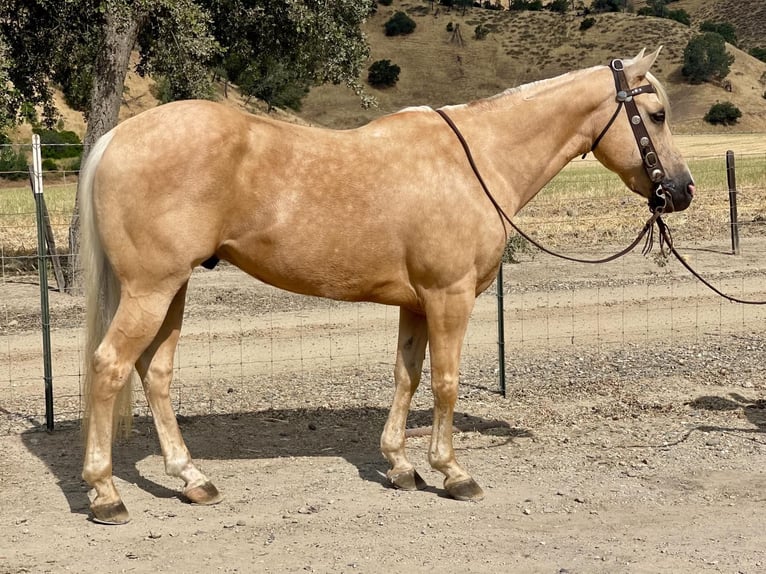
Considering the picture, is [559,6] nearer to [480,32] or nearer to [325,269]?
[480,32]

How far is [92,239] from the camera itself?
5.42 m

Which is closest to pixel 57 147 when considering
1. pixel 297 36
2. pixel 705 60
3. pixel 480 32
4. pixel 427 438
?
pixel 297 36

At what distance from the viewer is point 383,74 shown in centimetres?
8394

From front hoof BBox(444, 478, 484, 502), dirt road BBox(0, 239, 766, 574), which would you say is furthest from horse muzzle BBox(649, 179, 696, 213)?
front hoof BBox(444, 478, 484, 502)

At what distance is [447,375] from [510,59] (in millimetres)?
90151

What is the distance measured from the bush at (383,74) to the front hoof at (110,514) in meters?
81.0

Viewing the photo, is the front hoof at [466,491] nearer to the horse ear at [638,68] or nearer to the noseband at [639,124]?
the noseband at [639,124]

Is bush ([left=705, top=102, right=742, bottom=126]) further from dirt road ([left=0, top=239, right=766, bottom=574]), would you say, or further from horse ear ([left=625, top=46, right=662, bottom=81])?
horse ear ([left=625, top=46, right=662, bottom=81])

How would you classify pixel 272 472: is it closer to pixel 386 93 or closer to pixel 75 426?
pixel 75 426

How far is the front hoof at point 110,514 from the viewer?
5.29 metres

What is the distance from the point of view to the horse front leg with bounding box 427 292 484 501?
559 cm

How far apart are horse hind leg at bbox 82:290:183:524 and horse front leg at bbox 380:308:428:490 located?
4.94ft

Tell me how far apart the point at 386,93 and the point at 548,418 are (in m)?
78.0

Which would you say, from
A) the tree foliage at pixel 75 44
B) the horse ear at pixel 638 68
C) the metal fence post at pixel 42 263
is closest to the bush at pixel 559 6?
the tree foliage at pixel 75 44
